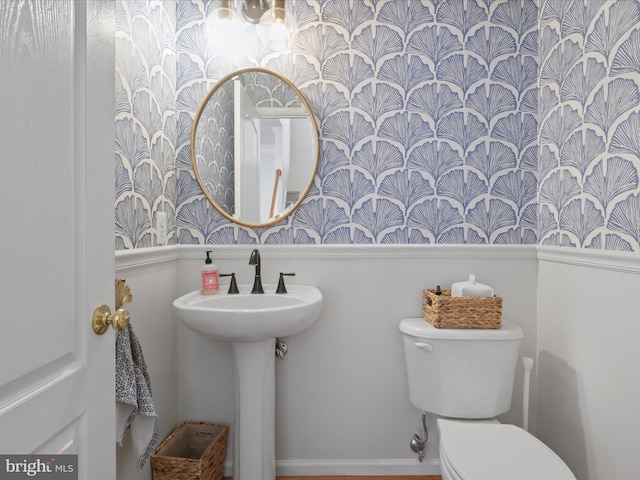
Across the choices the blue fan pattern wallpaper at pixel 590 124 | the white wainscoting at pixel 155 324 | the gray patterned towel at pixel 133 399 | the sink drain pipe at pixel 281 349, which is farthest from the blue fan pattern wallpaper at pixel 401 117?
the gray patterned towel at pixel 133 399

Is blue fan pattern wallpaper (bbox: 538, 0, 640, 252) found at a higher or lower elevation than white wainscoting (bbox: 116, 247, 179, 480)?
higher

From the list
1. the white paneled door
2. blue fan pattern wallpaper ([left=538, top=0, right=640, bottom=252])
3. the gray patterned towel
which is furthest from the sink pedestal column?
blue fan pattern wallpaper ([left=538, top=0, right=640, bottom=252])

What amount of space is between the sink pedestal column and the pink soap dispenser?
288 millimetres

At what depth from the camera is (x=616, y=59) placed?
1.43 metres

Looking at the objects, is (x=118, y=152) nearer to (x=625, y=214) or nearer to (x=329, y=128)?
(x=329, y=128)

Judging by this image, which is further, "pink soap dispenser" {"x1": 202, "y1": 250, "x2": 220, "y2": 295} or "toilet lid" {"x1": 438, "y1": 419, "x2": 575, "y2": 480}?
"pink soap dispenser" {"x1": 202, "y1": 250, "x2": 220, "y2": 295}

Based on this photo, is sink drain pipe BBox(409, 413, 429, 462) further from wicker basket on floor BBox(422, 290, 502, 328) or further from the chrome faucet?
the chrome faucet

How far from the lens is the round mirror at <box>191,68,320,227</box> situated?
6.27 feet

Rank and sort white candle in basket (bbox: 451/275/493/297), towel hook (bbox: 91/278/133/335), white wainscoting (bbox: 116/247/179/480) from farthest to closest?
white candle in basket (bbox: 451/275/493/297), white wainscoting (bbox: 116/247/179/480), towel hook (bbox: 91/278/133/335)

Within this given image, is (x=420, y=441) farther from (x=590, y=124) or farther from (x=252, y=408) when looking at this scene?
(x=590, y=124)

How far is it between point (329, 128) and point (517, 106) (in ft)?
2.84

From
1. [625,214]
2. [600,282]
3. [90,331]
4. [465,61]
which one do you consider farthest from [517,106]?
[90,331]

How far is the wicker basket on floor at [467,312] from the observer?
5.49 feet

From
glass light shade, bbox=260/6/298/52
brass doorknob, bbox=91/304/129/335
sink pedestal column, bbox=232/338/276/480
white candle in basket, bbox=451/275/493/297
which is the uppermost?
glass light shade, bbox=260/6/298/52
